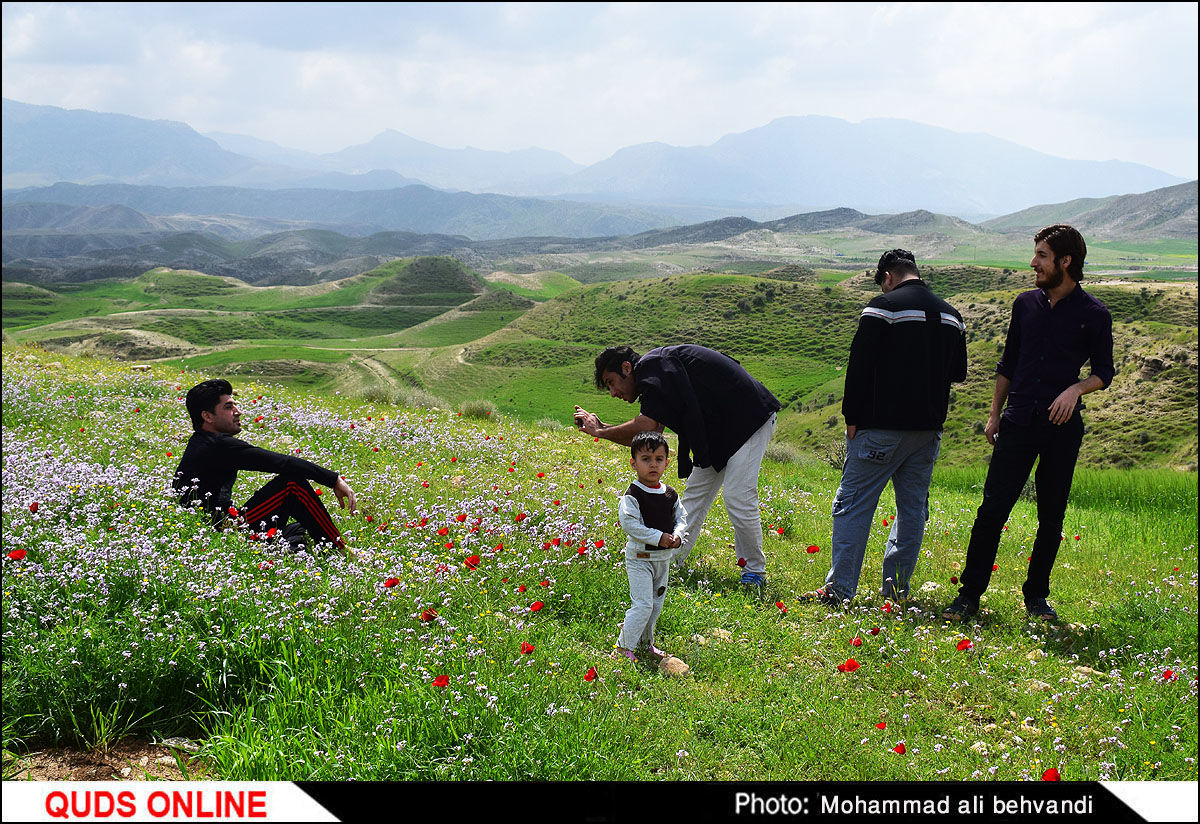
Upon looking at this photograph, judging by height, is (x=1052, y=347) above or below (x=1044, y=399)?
above

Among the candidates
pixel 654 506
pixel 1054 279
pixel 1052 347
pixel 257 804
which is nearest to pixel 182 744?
pixel 257 804

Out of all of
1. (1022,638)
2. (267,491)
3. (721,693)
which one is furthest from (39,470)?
(1022,638)

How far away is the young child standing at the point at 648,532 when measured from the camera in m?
4.26

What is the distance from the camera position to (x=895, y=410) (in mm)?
5516

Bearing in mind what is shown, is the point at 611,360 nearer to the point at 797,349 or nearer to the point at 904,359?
the point at 904,359

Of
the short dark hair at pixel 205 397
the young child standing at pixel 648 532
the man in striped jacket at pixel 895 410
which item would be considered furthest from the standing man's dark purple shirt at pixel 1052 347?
the short dark hair at pixel 205 397

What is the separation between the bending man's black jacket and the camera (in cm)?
564

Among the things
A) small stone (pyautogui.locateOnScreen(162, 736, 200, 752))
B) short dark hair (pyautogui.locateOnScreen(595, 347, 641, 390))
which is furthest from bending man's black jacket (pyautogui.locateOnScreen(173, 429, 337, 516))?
short dark hair (pyautogui.locateOnScreen(595, 347, 641, 390))

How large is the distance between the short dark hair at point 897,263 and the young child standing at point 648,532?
9.26 ft

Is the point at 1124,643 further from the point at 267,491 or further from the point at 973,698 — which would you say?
the point at 267,491

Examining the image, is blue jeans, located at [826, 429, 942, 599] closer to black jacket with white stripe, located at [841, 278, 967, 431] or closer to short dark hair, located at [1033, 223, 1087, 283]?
black jacket with white stripe, located at [841, 278, 967, 431]

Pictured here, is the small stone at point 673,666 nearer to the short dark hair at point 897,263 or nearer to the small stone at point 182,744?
the small stone at point 182,744

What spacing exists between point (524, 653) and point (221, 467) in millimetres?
3353

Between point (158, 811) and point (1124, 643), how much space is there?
6.26 m
